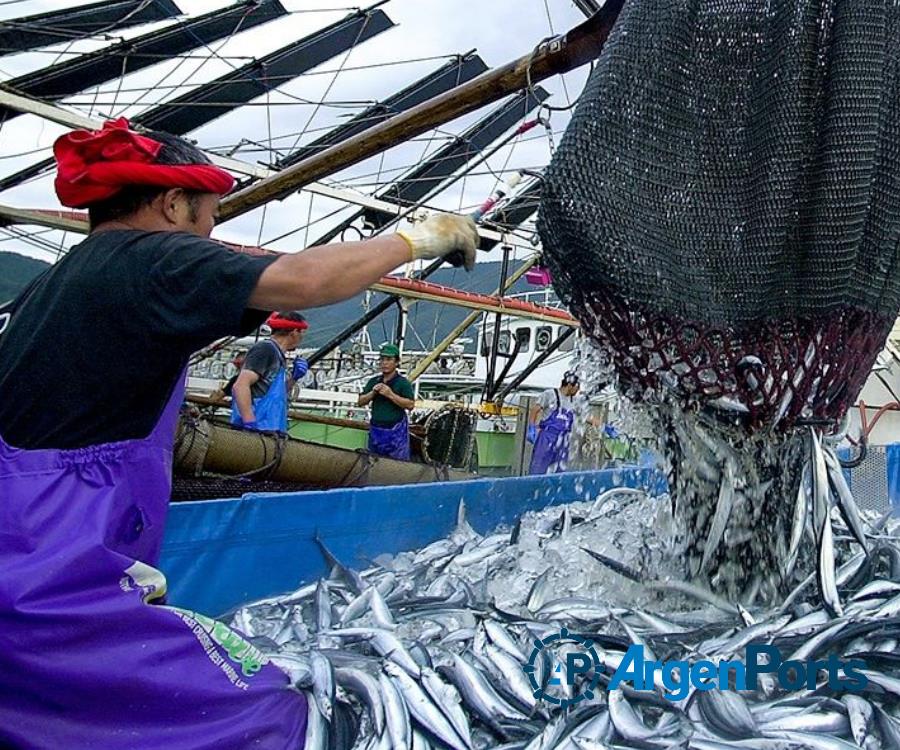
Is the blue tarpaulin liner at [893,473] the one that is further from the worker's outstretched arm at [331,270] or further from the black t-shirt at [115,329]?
the black t-shirt at [115,329]

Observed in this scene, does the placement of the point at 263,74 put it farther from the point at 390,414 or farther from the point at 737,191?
the point at 737,191

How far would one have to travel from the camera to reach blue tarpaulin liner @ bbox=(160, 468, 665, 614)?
298 centimetres

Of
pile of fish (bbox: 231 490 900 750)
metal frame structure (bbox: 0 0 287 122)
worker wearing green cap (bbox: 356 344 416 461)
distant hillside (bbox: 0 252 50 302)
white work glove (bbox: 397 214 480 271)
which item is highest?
metal frame structure (bbox: 0 0 287 122)

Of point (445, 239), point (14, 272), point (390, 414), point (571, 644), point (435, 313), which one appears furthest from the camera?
point (14, 272)

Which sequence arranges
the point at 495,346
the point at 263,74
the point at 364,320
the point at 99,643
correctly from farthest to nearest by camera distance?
the point at 263,74, the point at 364,320, the point at 495,346, the point at 99,643

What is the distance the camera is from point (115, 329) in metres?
1.69

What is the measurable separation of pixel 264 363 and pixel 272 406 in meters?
0.37

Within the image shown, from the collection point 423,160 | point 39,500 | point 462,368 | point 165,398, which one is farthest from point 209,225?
point 462,368

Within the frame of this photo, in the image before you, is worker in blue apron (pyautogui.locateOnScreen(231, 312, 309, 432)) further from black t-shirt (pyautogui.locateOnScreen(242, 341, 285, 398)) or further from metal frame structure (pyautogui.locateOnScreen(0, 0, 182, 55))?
metal frame structure (pyautogui.locateOnScreen(0, 0, 182, 55))

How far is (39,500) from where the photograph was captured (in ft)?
5.39

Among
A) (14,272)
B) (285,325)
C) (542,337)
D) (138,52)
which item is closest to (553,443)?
(285,325)

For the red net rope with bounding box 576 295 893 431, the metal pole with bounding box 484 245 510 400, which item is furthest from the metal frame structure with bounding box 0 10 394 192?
the red net rope with bounding box 576 295 893 431

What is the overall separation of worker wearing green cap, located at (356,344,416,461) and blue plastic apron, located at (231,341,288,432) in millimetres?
1277

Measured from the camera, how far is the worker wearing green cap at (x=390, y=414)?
7.20 meters
